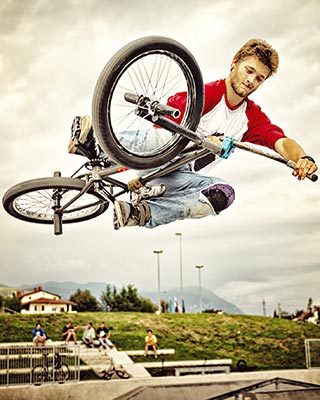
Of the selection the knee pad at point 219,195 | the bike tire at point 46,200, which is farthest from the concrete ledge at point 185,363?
the bike tire at point 46,200

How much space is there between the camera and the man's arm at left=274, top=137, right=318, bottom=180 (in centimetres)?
604

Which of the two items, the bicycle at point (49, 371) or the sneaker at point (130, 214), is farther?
the bicycle at point (49, 371)

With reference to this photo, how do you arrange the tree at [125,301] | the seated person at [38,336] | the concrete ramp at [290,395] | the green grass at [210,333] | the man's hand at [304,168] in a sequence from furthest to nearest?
1. the tree at [125,301]
2. the green grass at [210,333]
3. the seated person at [38,336]
4. the man's hand at [304,168]
5. the concrete ramp at [290,395]

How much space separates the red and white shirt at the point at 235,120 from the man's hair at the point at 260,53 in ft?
1.09

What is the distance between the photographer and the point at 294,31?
7.39 m

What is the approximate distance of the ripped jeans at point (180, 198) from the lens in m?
6.39

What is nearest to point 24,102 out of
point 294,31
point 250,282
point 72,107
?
point 72,107

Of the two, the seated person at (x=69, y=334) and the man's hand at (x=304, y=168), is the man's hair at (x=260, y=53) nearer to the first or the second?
the man's hand at (x=304, y=168)

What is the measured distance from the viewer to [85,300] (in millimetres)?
10891

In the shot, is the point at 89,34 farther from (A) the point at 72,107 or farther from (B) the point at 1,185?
(B) the point at 1,185

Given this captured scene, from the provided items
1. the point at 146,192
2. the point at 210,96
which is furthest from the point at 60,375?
the point at 210,96

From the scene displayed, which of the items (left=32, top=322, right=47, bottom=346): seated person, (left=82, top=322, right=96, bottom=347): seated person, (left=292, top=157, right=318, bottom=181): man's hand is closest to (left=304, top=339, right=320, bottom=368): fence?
(left=82, top=322, right=96, bottom=347): seated person

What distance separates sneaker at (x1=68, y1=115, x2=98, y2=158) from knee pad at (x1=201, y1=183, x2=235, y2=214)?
108 centimetres

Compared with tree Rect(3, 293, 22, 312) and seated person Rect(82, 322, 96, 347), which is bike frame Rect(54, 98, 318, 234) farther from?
seated person Rect(82, 322, 96, 347)
